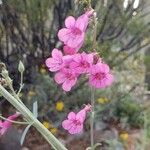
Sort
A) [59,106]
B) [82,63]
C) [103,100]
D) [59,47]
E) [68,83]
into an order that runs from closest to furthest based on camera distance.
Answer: [82,63]
[68,83]
[59,47]
[59,106]
[103,100]

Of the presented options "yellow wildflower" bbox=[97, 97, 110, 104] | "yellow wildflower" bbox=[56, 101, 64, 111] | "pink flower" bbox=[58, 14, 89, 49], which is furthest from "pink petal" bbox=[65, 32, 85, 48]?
"yellow wildflower" bbox=[97, 97, 110, 104]

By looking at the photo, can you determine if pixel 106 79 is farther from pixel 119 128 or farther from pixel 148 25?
pixel 119 128

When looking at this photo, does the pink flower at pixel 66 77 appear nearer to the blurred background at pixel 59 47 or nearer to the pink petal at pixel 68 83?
the pink petal at pixel 68 83

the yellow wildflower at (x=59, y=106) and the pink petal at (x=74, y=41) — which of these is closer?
the pink petal at (x=74, y=41)

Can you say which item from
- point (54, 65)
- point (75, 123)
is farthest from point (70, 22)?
point (75, 123)

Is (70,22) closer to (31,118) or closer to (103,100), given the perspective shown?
(31,118)

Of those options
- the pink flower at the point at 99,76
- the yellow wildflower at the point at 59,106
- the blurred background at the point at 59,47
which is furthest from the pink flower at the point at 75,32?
the yellow wildflower at the point at 59,106
